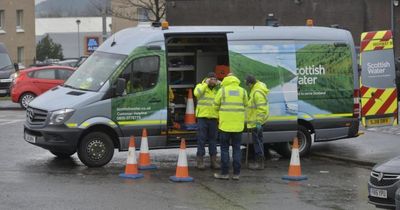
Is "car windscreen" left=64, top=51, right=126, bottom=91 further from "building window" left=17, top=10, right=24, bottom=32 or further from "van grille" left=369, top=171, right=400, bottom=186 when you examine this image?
"building window" left=17, top=10, right=24, bottom=32

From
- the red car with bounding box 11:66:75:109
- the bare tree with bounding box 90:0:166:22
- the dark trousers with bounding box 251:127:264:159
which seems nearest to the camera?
the dark trousers with bounding box 251:127:264:159

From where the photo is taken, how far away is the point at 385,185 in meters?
7.94

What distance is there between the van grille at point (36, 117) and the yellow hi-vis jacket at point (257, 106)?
3.59 meters

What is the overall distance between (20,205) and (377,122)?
805 cm

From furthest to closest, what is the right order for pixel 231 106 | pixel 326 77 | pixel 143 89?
pixel 326 77, pixel 143 89, pixel 231 106

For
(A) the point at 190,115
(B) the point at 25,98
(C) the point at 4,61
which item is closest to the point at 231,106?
(A) the point at 190,115

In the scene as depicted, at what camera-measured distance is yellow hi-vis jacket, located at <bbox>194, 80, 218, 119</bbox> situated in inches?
484

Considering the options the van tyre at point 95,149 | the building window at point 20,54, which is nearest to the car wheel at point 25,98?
the van tyre at point 95,149

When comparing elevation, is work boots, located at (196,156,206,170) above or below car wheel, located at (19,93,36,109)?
below

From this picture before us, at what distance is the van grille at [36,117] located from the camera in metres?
12.4

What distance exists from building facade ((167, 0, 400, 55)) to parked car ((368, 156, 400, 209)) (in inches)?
1097

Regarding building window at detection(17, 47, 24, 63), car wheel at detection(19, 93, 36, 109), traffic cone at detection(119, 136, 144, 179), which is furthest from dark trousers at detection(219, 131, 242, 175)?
building window at detection(17, 47, 24, 63)

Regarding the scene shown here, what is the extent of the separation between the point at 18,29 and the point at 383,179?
55445 millimetres

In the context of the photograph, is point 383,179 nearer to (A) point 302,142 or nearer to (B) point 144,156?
(B) point 144,156
